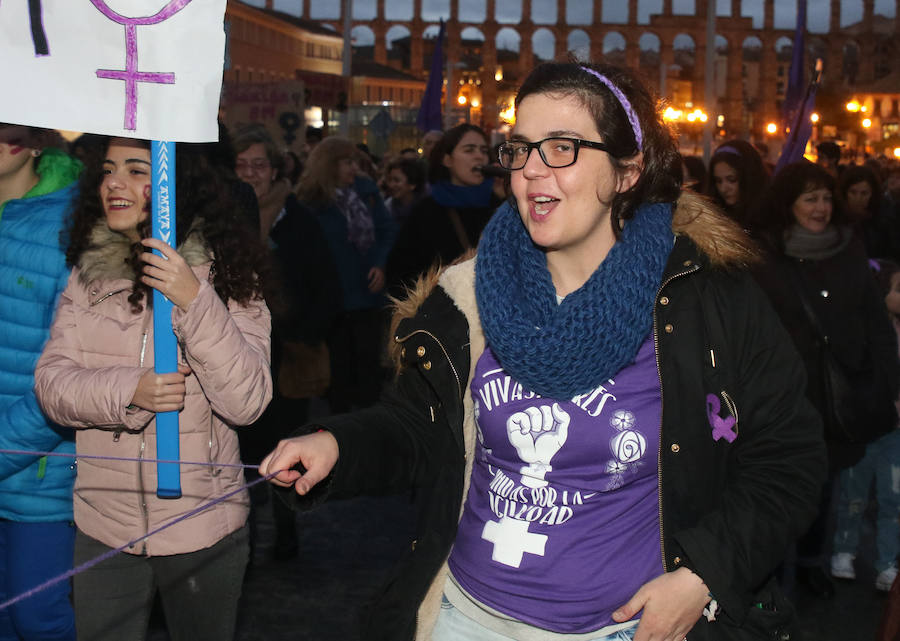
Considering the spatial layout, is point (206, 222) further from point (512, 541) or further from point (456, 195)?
point (456, 195)

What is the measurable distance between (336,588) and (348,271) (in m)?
2.69

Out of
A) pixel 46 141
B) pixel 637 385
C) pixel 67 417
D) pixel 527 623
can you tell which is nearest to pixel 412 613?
pixel 527 623

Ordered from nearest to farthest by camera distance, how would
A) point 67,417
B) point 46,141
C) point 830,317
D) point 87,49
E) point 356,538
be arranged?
point 87,49, point 67,417, point 46,141, point 830,317, point 356,538

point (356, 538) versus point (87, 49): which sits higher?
point (87, 49)

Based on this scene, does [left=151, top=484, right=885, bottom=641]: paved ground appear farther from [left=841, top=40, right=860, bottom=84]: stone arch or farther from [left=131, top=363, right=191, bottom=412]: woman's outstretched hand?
[left=841, top=40, right=860, bottom=84]: stone arch

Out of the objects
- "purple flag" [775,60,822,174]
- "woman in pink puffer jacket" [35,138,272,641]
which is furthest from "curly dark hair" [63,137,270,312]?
"purple flag" [775,60,822,174]

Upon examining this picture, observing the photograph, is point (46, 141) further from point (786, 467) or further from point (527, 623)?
point (786, 467)

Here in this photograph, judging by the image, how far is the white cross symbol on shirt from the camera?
2.29 meters

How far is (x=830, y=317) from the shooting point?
4.92 meters

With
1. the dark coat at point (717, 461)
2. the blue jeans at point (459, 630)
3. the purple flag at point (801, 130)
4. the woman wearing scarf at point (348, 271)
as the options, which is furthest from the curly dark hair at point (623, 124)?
the purple flag at point (801, 130)

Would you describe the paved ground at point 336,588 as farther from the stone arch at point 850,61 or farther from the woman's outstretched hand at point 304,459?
the stone arch at point 850,61

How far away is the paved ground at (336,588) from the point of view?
464 centimetres

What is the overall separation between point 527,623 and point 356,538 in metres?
3.60

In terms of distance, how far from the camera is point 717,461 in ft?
7.48
